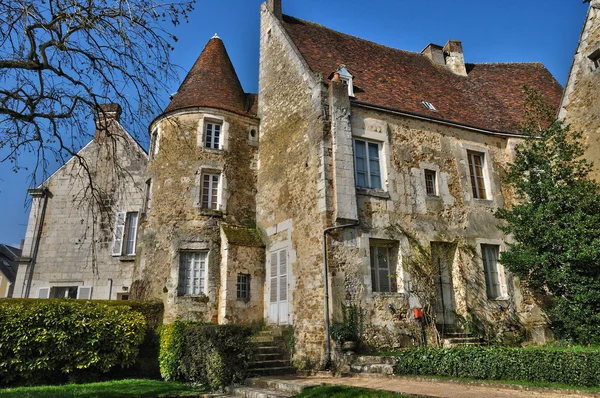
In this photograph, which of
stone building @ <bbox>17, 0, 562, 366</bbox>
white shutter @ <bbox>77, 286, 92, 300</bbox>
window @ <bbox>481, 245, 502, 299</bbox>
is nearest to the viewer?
stone building @ <bbox>17, 0, 562, 366</bbox>

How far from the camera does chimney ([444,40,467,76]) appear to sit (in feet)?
58.9

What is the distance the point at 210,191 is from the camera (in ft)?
45.2

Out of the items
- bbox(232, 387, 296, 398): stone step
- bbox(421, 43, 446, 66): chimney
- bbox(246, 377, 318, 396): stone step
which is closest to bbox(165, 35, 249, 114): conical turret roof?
bbox(421, 43, 446, 66): chimney

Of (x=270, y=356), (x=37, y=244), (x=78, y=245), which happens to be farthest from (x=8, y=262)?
(x=270, y=356)

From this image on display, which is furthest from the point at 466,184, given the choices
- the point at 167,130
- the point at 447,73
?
the point at 167,130

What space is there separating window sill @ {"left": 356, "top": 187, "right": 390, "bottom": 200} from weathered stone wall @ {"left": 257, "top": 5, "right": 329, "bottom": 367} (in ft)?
3.65

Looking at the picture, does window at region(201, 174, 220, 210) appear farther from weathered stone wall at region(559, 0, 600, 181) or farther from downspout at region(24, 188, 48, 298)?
weathered stone wall at region(559, 0, 600, 181)

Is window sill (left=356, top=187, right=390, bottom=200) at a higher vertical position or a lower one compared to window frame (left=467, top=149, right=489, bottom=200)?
lower

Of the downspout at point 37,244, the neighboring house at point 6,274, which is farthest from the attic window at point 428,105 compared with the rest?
the neighboring house at point 6,274

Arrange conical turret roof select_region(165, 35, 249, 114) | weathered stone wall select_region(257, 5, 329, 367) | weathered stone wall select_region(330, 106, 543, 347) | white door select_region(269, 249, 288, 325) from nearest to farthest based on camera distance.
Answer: weathered stone wall select_region(330, 106, 543, 347)
weathered stone wall select_region(257, 5, 329, 367)
white door select_region(269, 249, 288, 325)
conical turret roof select_region(165, 35, 249, 114)

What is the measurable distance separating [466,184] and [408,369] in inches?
257

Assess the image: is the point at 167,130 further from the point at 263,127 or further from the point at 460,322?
the point at 460,322

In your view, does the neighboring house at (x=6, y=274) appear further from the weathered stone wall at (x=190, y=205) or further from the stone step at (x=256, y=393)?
the stone step at (x=256, y=393)

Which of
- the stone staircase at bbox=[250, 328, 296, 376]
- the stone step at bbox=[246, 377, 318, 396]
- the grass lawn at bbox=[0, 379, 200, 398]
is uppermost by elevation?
the stone staircase at bbox=[250, 328, 296, 376]
